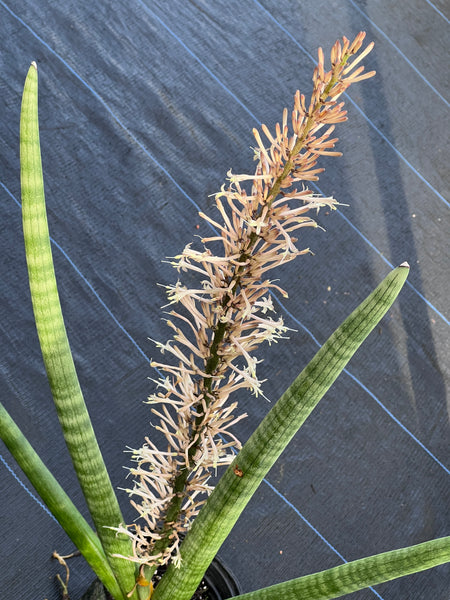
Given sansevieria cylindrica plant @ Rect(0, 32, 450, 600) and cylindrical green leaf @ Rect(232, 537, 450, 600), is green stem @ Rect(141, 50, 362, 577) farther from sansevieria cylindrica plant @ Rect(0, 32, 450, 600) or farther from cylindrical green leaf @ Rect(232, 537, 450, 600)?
cylindrical green leaf @ Rect(232, 537, 450, 600)

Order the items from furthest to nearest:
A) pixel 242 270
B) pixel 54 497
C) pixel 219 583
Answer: pixel 219 583 < pixel 54 497 < pixel 242 270

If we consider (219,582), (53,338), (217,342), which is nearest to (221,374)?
(217,342)

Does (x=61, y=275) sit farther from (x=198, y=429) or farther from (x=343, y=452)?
(x=198, y=429)

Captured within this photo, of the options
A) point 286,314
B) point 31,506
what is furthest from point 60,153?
point 31,506

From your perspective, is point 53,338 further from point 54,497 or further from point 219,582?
point 219,582

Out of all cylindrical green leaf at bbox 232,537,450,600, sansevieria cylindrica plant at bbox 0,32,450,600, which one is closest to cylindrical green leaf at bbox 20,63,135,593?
sansevieria cylindrica plant at bbox 0,32,450,600
